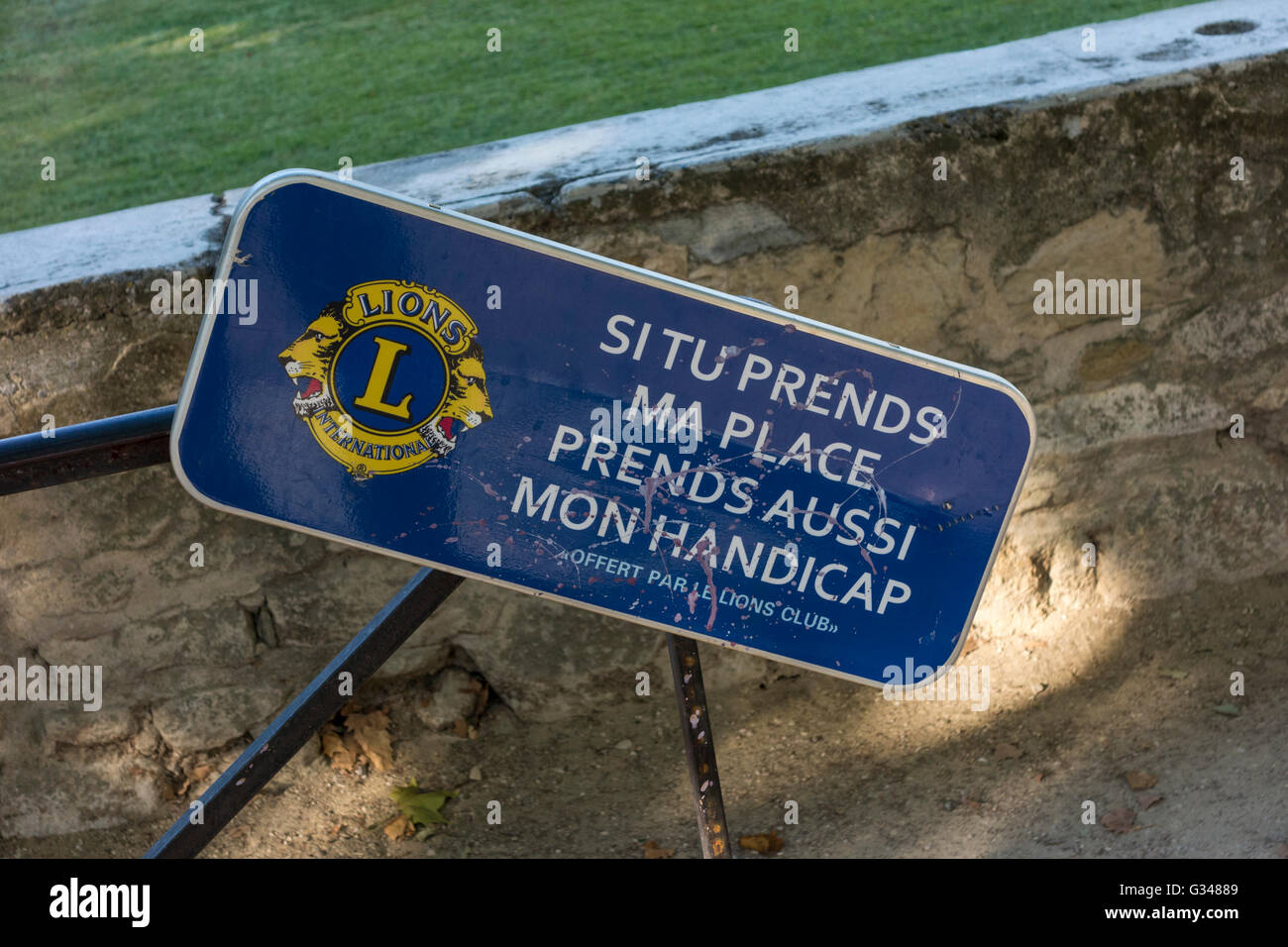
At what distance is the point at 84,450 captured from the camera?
112 centimetres

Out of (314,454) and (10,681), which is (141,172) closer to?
(10,681)

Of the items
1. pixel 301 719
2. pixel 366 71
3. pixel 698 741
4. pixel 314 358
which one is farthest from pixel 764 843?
pixel 366 71

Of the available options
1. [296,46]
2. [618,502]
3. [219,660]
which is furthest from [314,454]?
[296,46]

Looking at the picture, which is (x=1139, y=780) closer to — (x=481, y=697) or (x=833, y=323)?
(x=833, y=323)

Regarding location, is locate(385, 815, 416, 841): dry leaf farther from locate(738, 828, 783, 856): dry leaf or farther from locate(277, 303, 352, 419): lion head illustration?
locate(277, 303, 352, 419): lion head illustration

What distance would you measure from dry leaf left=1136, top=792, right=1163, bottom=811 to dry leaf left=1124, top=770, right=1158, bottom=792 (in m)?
0.02

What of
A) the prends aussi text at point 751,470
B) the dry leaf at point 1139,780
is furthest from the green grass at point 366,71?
the prends aussi text at point 751,470

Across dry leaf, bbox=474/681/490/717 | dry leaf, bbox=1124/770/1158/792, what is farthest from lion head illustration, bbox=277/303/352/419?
dry leaf, bbox=1124/770/1158/792

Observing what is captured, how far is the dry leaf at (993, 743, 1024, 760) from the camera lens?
222 centimetres

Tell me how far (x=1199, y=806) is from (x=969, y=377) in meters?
1.30

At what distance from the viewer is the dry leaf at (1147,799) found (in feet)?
6.84

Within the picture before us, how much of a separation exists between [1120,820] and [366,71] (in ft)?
12.5

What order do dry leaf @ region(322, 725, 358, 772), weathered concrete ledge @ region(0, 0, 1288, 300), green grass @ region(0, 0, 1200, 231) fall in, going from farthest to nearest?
1. green grass @ region(0, 0, 1200, 231)
2. dry leaf @ region(322, 725, 358, 772)
3. weathered concrete ledge @ region(0, 0, 1288, 300)

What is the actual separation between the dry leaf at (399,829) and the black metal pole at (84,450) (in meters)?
1.19
